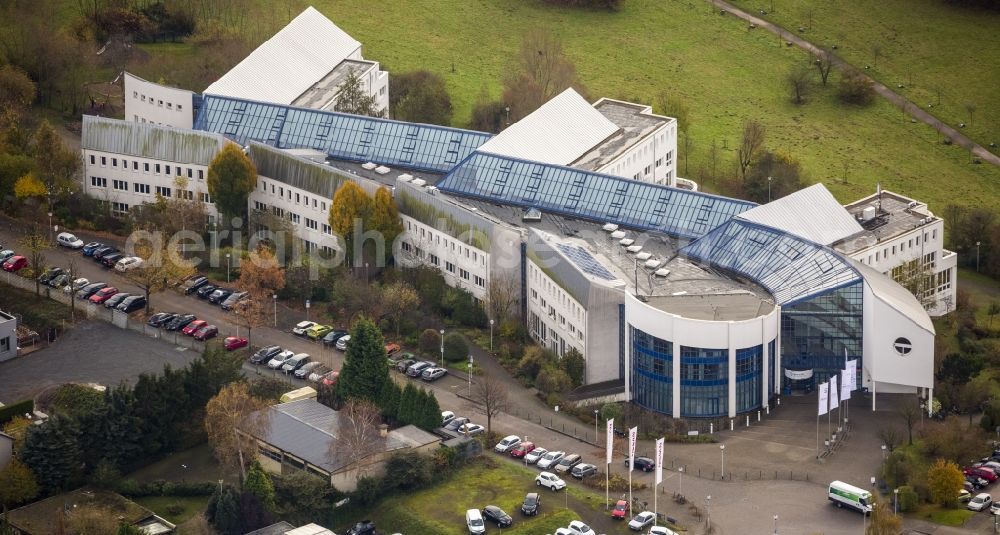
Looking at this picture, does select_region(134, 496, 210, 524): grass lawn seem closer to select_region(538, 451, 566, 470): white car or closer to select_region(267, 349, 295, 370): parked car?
select_region(267, 349, 295, 370): parked car

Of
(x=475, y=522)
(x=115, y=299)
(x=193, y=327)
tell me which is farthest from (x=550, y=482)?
(x=115, y=299)

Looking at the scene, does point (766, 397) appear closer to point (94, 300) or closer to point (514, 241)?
point (514, 241)

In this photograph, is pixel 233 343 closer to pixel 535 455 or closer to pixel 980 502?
pixel 535 455

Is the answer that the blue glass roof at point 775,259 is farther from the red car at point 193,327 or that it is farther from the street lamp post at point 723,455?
the red car at point 193,327

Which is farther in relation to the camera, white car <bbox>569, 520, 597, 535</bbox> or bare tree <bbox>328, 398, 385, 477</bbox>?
bare tree <bbox>328, 398, 385, 477</bbox>

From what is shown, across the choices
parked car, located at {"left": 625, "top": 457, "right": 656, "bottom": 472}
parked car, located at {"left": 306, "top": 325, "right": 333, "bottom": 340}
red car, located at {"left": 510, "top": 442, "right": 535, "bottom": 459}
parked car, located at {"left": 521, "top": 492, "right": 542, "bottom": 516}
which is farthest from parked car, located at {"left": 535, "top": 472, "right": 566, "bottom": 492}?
parked car, located at {"left": 306, "top": 325, "right": 333, "bottom": 340}

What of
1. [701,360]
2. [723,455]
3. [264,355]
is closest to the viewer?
[723,455]

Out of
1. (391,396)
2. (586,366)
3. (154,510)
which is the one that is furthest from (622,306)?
(154,510)
